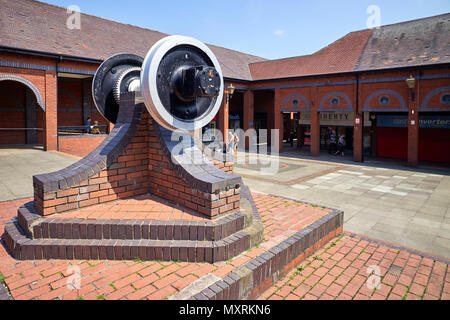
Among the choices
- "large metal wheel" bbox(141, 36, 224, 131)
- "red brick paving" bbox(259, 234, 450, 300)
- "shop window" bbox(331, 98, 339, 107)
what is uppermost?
"shop window" bbox(331, 98, 339, 107)

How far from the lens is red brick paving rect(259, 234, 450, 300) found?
10.6ft

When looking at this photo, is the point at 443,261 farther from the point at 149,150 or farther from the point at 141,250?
the point at 149,150

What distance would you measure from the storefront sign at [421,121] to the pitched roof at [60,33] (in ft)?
47.9

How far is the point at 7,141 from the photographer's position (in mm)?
16078

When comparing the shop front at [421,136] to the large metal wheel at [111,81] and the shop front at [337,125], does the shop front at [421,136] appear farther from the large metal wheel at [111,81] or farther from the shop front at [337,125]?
the large metal wheel at [111,81]

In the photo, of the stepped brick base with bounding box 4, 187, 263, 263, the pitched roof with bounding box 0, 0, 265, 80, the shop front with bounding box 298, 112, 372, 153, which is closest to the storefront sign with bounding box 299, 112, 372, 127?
the shop front with bounding box 298, 112, 372, 153

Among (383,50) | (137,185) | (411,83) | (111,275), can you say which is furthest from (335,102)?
(111,275)

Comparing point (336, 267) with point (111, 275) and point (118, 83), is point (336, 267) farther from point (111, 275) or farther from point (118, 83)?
point (118, 83)

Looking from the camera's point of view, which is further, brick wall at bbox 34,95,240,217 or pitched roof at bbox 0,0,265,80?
pitched roof at bbox 0,0,265,80

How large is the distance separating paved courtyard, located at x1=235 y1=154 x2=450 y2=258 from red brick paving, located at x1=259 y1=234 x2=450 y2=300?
3.66ft

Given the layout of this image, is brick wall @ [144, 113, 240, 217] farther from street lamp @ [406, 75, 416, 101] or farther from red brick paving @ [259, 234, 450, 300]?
street lamp @ [406, 75, 416, 101]

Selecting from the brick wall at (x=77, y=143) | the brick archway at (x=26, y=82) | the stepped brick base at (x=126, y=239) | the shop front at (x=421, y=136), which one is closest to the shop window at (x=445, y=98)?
the shop front at (x=421, y=136)
